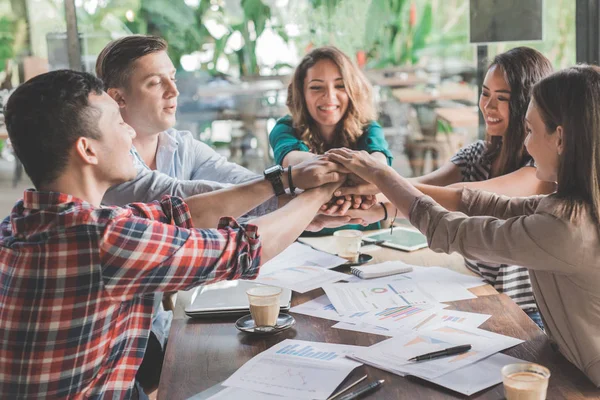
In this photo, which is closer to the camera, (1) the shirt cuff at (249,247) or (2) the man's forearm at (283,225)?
(1) the shirt cuff at (249,247)

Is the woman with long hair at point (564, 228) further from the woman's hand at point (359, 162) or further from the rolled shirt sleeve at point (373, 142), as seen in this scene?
the rolled shirt sleeve at point (373, 142)

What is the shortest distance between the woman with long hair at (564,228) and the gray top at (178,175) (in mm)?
1004

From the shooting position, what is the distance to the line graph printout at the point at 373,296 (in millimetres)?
1759

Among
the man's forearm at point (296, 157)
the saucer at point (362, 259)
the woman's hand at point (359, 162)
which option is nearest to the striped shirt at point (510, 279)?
the saucer at point (362, 259)

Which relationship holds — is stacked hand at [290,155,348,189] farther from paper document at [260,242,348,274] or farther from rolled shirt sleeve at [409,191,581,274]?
rolled shirt sleeve at [409,191,581,274]

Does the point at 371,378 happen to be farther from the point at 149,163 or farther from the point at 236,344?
the point at 149,163

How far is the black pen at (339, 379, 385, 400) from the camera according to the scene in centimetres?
126

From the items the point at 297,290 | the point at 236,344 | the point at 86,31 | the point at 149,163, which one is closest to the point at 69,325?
the point at 236,344

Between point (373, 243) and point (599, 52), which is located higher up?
point (599, 52)

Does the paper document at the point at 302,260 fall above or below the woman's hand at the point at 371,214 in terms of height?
below

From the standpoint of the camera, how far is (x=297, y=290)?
75.0 inches

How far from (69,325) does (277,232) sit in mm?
556

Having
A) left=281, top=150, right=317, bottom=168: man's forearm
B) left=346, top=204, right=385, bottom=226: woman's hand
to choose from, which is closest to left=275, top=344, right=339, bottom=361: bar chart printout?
left=346, top=204, right=385, bottom=226: woman's hand

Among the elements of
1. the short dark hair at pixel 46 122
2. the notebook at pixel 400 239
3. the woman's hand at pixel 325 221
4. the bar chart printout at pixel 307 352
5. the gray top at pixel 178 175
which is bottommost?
the notebook at pixel 400 239
